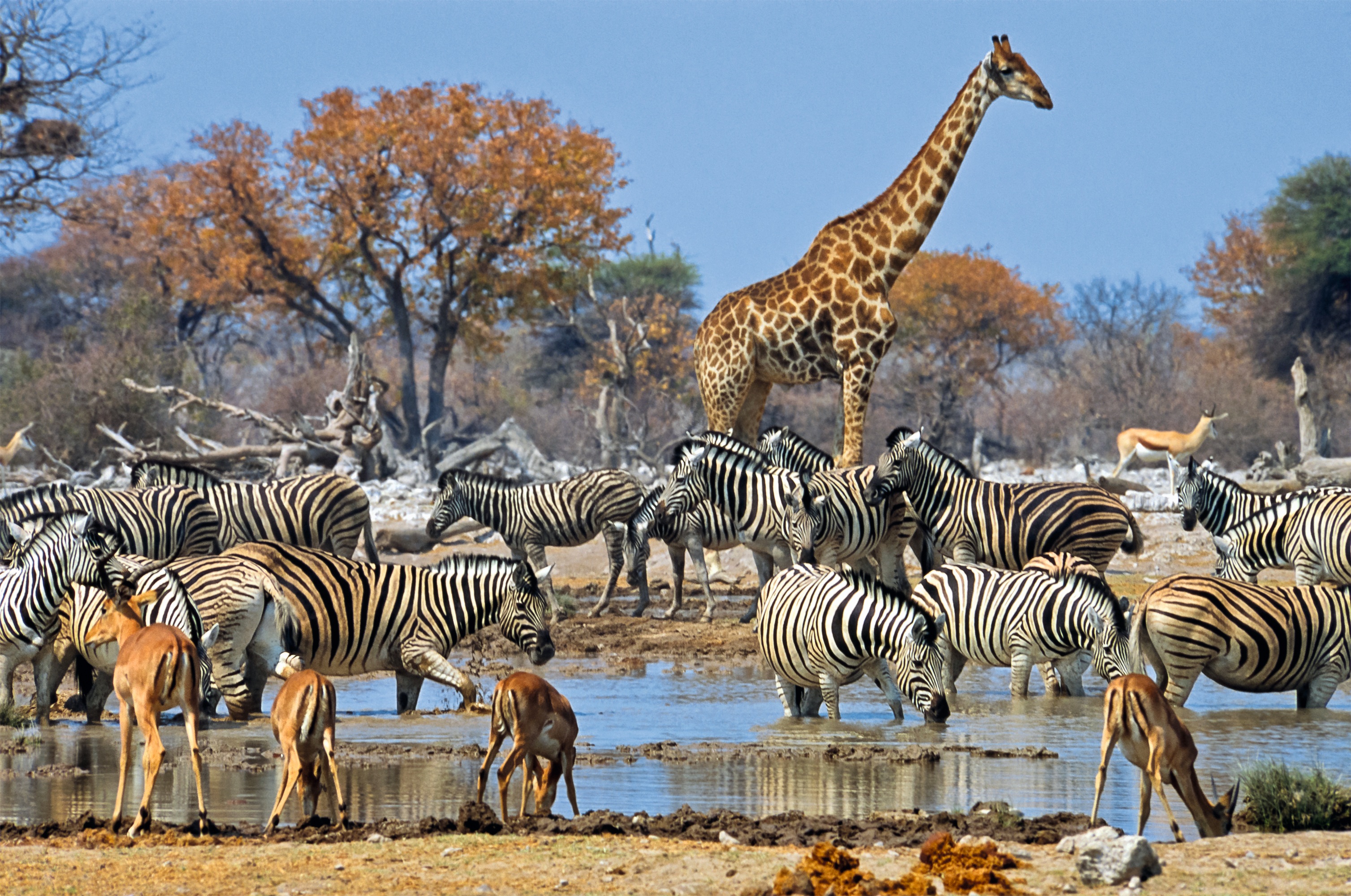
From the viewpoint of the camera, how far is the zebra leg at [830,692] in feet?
32.5

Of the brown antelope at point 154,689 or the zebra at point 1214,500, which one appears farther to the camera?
the zebra at point 1214,500

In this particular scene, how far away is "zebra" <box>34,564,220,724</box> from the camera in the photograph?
9398 mm

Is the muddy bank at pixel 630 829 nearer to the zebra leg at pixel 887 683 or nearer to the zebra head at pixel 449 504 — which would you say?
the zebra leg at pixel 887 683

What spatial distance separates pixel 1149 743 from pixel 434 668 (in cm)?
502

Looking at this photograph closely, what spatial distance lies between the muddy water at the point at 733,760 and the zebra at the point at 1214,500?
12.1 feet

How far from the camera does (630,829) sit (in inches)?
255

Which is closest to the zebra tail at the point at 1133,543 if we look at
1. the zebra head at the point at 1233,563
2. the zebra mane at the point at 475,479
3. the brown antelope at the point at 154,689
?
the zebra head at the point at 1233,563

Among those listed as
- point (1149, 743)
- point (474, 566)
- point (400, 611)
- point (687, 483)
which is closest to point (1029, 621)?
point (474, 566)

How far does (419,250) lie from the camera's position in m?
38.4

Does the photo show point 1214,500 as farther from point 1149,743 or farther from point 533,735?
point 533,735

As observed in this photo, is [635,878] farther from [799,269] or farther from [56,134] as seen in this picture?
[56,134]

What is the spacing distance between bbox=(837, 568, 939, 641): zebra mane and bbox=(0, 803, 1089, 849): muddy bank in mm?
2758

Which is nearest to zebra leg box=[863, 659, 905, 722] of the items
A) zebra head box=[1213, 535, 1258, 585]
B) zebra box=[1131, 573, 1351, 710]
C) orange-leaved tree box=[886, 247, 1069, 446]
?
zebra box=[1131, 573, 1351, 710]

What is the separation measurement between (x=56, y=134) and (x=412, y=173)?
800 centimetres
